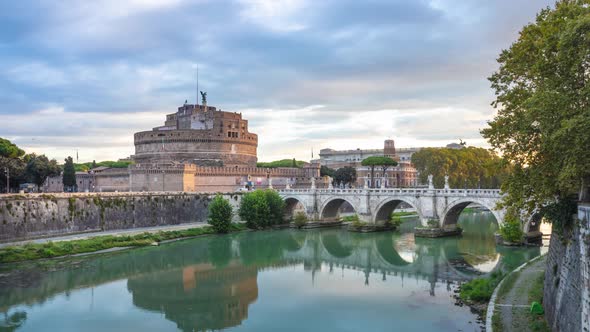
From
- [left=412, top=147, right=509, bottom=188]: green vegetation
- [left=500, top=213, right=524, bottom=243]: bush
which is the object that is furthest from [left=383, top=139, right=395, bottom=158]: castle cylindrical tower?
[left=500, top=213, right=524, bottom=243]: bush

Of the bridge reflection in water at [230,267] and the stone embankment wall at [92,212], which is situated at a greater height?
the stone embankment wall at [92,212]

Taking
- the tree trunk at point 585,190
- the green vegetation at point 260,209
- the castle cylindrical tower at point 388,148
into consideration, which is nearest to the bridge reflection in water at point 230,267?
the green vegetation at point 260,209

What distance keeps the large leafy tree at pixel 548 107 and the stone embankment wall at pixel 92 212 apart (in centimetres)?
2172

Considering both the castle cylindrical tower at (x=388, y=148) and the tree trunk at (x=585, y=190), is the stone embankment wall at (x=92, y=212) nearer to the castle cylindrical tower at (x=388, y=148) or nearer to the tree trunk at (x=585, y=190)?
the tree trunk at (x=585, y=190)

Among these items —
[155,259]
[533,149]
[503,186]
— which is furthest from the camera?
[155,259]

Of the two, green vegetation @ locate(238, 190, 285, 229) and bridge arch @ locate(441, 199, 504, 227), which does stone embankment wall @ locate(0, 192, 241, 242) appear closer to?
green vegetation @ locate(238, 190, 285, 229)

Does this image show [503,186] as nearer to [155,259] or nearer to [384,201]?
[155,259]

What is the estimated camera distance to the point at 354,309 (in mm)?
14289

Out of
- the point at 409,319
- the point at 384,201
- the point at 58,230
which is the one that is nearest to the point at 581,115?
the point at 409,319

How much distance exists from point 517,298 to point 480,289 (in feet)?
7.80

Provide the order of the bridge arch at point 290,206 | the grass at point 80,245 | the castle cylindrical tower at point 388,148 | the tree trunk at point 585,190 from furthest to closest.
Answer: the castle cylindrical tower at point 388,148
the bridge arch at point 290,206
the grass at point 80,245
the tree trunk at point 585,190

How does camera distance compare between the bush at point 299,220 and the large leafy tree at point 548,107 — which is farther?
the bush at point 299,220

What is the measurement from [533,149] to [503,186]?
1159 mm

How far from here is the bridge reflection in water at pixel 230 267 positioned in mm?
15219
